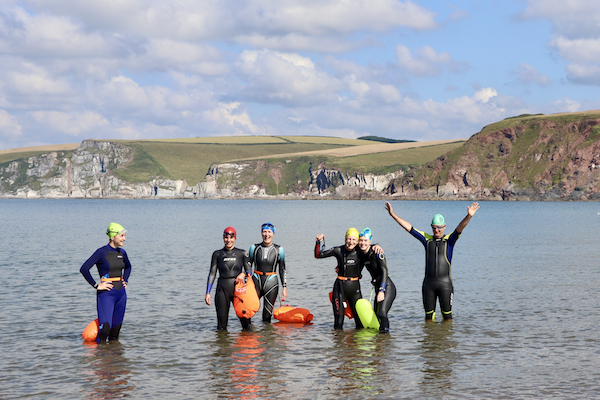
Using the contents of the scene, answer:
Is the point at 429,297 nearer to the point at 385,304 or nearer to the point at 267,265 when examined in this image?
the point at 385,304

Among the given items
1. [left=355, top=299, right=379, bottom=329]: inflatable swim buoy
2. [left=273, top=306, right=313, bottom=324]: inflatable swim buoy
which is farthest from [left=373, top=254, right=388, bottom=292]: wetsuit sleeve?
[left=273, top=306, right=313, bottom=324]: inflatable swim buoy

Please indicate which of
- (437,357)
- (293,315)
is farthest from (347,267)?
(293,315)

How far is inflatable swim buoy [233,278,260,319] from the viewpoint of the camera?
15.8m

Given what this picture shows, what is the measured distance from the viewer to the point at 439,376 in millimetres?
12641

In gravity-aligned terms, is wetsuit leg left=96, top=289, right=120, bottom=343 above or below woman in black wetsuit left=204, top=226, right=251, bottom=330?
below

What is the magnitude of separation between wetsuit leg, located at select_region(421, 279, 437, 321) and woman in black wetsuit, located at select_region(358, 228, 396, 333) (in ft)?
3.84

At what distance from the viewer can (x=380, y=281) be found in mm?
15703

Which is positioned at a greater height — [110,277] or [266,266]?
[110,277]

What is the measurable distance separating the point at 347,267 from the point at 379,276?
0.86 meters

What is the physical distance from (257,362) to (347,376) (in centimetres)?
228

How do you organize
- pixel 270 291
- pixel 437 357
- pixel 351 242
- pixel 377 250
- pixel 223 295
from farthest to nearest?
pixel 270 291, pixel 223 295, pixel 351 242, pixel 377 250, pixel 437 357

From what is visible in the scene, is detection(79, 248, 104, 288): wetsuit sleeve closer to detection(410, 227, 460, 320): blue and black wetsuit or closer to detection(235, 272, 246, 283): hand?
detection(235, 272, 246, 283): hand

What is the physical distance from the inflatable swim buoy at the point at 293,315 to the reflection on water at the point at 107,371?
16.3 feet

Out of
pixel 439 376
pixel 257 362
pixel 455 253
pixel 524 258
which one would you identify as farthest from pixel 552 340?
pixel 455 253
